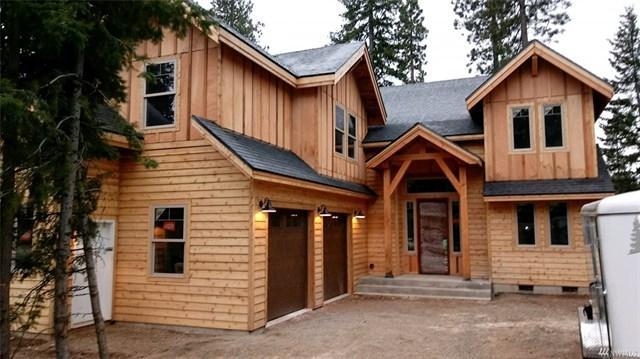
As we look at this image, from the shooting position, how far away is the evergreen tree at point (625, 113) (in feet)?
82.9

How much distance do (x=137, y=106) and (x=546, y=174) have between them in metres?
9.92

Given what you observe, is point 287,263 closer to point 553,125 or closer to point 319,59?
point 319,59

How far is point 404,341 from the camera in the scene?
7797 mm

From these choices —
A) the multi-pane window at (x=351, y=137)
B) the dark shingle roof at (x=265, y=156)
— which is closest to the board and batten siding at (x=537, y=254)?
the multi-pane window at (x=351, y=137)

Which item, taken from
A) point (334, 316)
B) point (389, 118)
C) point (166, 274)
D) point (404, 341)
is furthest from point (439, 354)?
point (389, 118)

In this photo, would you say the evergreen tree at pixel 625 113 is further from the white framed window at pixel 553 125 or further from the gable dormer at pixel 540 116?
the white framed window at pixel 553 125

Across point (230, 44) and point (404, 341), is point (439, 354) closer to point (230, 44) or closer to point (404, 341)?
point (404, 341)

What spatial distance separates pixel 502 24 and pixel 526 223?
1598cm

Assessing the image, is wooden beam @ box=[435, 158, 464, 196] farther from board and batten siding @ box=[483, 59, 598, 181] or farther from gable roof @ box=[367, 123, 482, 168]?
board and batten siding @ box=[483, 59, 598, 181]

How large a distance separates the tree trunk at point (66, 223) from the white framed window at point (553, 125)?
11.4 meters

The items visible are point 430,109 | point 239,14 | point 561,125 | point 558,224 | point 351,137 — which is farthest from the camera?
point 239,14

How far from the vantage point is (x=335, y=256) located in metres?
12.2

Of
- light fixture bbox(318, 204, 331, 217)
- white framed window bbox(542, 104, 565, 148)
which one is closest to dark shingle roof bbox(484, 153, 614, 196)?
white framed window bbox(542, 104, 565, 148)

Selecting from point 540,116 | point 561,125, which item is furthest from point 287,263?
point 561,125
